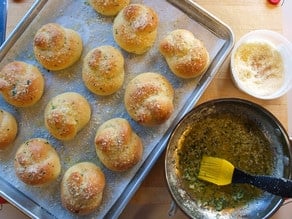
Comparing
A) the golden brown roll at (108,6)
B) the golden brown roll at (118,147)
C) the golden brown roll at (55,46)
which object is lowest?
the golden brown roll at (118,147)

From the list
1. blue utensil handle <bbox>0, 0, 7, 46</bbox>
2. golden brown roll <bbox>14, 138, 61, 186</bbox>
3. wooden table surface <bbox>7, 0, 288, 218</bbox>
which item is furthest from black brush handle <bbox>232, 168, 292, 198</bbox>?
blue utensil handle <bbox>0, 0, 7, 46</bbox>

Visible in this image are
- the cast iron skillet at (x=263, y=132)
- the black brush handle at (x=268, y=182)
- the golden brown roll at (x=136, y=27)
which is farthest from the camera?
the golden brown roll at (x=136, y=27)

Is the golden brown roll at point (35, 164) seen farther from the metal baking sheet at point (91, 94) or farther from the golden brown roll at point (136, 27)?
the golden brown roll at point (136, 27)

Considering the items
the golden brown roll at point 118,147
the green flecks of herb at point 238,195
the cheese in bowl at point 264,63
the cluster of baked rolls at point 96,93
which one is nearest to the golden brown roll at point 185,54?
the cluster of baked rolls at point 96,93

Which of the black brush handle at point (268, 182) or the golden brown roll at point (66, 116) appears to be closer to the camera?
the black brush handle at point (268, 182)

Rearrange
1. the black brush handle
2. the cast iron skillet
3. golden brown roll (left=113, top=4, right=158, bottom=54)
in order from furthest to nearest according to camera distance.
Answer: golden brown roll (left=113, top=4, right=158, bottom=54) → the cast iron skillet → the black brush handle

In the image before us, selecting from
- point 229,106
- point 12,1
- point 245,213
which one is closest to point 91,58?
point 12,1

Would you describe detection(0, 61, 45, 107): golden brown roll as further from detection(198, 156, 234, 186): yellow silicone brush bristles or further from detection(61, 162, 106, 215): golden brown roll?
detection(198, 156, 234, 186): yellow silicone brush bristles
